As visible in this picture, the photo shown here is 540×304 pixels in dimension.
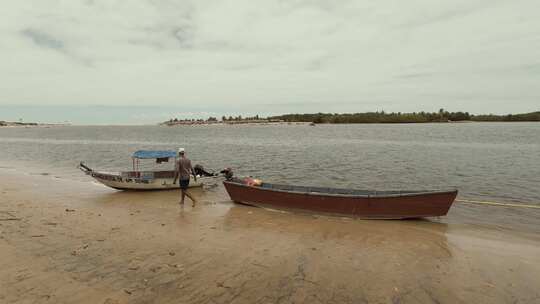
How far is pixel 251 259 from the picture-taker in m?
8.02

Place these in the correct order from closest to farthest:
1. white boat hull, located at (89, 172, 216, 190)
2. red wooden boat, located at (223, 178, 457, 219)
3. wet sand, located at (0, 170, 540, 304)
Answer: wet sand, located at (0, 170, 540, 304) → red wooden boat, located at (223, 178, 457, 219) → white boat hull, located at (89, 172, 216, 190)

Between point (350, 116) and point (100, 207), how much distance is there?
184 m

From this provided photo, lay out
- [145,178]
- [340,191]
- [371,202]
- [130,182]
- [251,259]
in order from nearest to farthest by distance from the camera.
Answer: [251,259] < [371,202] < [340,191] < [130,182] < [145,178]

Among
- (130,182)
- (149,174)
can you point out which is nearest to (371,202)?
(130,182)

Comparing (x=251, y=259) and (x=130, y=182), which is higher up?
(x=130, y=182)

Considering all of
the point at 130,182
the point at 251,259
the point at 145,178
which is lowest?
the point at 251,259

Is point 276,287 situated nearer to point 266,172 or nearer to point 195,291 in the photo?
point 195,291

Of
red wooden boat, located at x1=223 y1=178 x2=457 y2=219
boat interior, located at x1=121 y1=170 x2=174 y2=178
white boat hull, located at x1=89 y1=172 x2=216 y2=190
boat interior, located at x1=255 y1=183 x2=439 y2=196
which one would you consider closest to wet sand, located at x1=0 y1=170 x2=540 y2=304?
red wooden boat, located at x1=223 y1=178 x2=457 y2=219

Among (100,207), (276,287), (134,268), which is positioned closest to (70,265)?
(134,268)

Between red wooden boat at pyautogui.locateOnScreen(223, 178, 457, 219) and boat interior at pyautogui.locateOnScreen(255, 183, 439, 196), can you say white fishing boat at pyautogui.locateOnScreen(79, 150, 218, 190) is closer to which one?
boat interior at pyautogui.locateOnScreen(255, 183, 439, 196)

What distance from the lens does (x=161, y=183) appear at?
17984 mm

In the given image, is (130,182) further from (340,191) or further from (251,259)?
(251,259)

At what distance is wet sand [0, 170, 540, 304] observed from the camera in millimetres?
6270

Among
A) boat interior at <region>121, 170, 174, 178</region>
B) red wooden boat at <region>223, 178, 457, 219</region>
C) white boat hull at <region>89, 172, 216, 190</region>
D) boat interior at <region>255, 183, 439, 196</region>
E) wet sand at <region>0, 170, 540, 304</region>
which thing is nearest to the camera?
wet sand at <region>0, 170, 540, 304</region>
